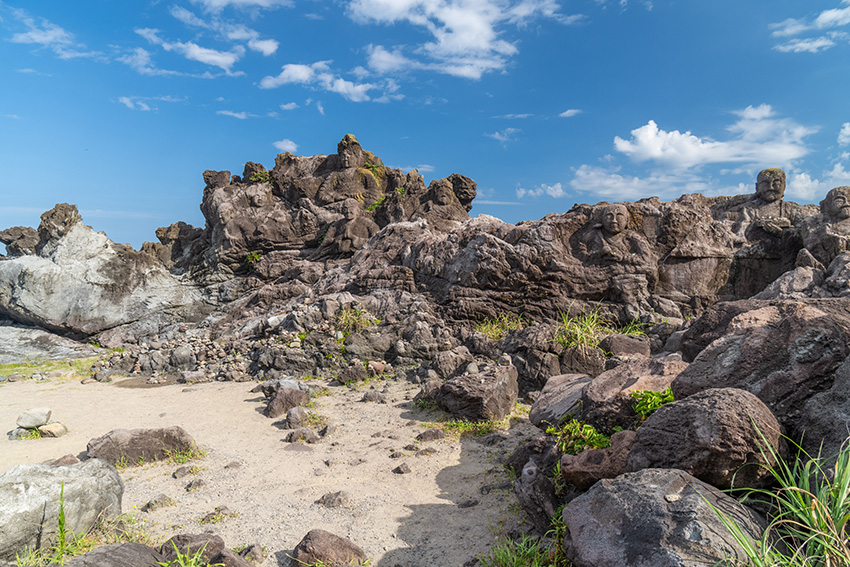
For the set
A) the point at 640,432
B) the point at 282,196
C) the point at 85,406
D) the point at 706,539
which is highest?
the point at 282,196

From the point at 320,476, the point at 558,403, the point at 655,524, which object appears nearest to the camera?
the point at 655,524

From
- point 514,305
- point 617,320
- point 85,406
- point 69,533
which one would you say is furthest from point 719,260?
point 85,406

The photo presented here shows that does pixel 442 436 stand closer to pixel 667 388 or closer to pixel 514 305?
pixel 667 388

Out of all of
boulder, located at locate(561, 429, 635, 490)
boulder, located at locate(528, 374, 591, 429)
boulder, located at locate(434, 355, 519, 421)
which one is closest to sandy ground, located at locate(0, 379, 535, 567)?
boulder, located at locate(434, 355, 519, 421)

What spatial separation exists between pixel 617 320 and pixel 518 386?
14.9 ft

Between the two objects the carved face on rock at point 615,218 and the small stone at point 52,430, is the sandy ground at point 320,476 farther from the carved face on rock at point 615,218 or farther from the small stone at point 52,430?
the carved face on rock at point 615,218

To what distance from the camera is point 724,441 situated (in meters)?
3.03

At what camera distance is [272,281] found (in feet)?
68.6

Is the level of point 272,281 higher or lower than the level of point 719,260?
lower

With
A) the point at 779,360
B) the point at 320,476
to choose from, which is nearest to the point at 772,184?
the point at 779,360

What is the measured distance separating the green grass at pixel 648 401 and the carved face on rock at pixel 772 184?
2791cm

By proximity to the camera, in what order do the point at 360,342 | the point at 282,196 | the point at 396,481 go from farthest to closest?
the point at 282,196
the point at 360,342
the point at 396,481

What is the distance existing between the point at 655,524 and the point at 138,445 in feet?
21.6

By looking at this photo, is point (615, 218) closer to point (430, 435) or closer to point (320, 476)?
point (430, 435)
